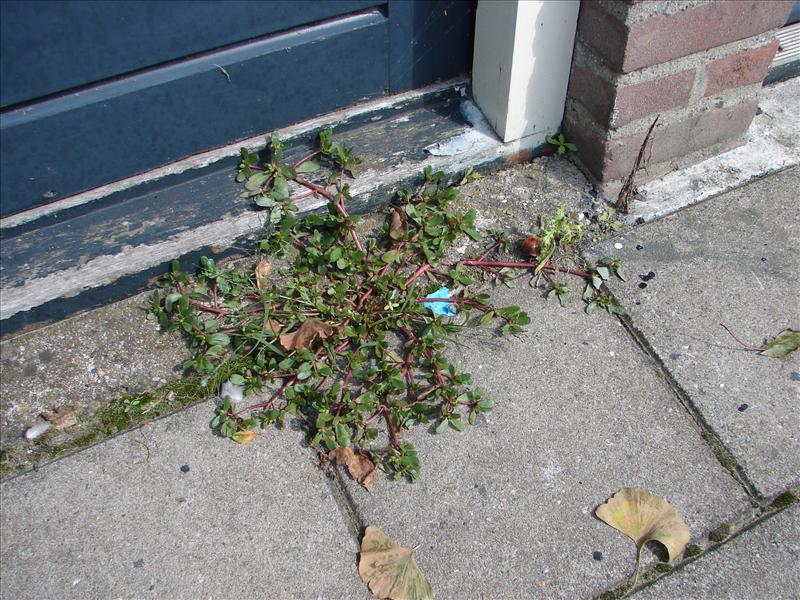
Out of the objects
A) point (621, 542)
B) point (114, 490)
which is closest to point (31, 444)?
point (114, 490)

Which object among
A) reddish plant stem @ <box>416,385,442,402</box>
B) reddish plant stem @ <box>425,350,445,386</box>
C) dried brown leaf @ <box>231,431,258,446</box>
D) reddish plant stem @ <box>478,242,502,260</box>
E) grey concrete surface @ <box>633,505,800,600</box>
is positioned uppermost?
reddish plant stem @ <box>478,242,502,260</box>

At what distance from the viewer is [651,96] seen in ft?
7.06

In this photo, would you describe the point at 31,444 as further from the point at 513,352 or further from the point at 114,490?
the point at 513,352

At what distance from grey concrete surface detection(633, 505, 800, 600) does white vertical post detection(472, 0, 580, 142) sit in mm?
1335

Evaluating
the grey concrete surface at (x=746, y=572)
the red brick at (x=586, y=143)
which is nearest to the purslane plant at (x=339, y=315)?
the red brick at (x=586, y=143)

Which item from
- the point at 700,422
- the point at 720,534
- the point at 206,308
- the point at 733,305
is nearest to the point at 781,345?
the point at 733,305

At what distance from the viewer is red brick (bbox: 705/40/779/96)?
86.2 inches

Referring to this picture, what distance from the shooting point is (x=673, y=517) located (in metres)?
1.71

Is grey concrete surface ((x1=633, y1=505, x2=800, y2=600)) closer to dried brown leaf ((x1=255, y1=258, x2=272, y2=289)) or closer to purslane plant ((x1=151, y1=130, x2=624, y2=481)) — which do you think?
purslane plant ((x1=151, y1=130, x2=624, y2=481))

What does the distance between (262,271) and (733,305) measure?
1.35 metres

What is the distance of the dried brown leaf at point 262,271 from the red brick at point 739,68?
1.42 meters

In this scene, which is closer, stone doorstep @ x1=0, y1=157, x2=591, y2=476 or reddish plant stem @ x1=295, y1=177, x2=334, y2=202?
stone doorstep @ x1=0, y1=157, x2=591, y2=476

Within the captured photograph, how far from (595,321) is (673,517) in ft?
1.92

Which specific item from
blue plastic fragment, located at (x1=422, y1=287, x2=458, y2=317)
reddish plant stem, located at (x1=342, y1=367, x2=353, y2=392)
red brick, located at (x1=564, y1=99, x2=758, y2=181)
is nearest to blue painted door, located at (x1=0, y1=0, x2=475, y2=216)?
red brick, located at (x1=564, y1=99, x2=758, y2=181)
